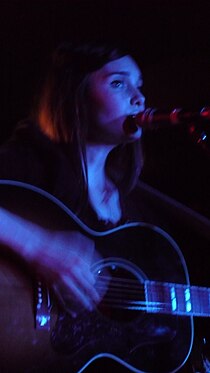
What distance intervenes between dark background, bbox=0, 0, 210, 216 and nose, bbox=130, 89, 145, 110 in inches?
3.5

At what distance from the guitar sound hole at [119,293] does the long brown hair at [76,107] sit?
24cm

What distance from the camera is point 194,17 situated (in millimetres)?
1701

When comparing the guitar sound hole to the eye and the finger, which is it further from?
the eye

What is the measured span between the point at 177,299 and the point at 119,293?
218mm

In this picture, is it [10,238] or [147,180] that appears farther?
[147,180]

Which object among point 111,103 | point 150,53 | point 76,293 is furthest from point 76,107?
point 76,293

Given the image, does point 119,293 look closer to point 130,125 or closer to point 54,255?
point 54,255

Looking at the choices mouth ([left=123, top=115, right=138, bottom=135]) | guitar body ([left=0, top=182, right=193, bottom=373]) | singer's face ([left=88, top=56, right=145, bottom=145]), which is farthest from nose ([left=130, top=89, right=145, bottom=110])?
guitar body ([left=0, top=182, right=193, bottom=373])

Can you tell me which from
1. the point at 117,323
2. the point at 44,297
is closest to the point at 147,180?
the point at 117,323

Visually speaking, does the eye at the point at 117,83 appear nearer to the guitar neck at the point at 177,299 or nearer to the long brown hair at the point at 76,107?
the long brown hair at the point at 76,107

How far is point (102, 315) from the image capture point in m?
1.10

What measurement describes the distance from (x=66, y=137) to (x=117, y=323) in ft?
1.58

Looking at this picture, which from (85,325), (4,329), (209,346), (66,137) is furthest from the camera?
(209,346)

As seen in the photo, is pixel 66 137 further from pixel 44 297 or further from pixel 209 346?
pixel 209 346
